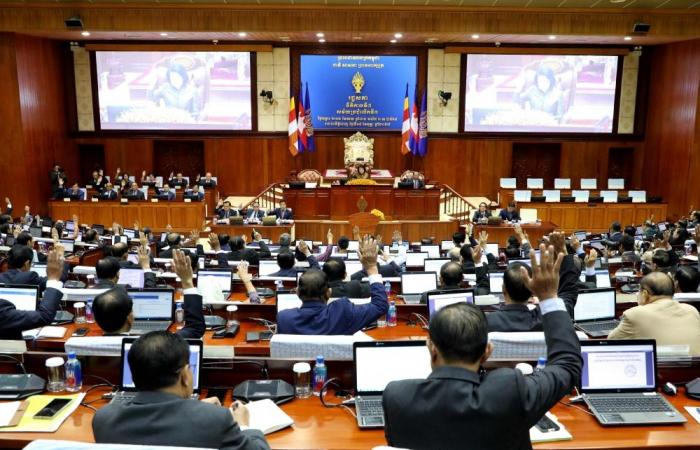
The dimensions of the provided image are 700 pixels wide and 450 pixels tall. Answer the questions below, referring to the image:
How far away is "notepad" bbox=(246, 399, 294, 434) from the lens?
3.16 m

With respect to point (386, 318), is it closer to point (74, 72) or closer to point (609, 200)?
point (609, 200)

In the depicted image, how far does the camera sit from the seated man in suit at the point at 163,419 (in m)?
2.24

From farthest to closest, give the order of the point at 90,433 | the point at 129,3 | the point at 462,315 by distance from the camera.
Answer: the point at 129,3, the point at 90,433, the point at 462,315

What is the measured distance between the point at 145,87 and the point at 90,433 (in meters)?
16.3

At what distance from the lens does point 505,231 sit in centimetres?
1351

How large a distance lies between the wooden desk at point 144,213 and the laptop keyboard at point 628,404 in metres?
12.5

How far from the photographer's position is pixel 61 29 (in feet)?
46.9

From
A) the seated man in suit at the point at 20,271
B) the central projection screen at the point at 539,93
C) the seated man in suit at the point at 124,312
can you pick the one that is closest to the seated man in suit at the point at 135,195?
the seated man in suit at the point at 20,271

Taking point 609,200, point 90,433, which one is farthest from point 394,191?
point 90,433

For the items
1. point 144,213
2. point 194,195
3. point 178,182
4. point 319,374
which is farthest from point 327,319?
point 178,182

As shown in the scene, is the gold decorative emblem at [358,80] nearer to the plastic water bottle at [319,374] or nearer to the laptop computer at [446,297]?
the laptop computer at [446,297]

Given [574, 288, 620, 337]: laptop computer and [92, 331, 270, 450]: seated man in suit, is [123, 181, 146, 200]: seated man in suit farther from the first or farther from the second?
[92, 331, 270, 450]: seated man in suit

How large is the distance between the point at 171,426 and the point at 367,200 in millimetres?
12405

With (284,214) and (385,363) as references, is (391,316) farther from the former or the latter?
(284,214)
